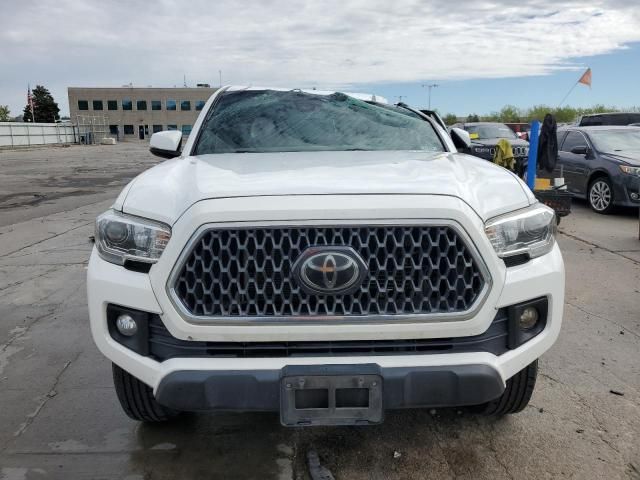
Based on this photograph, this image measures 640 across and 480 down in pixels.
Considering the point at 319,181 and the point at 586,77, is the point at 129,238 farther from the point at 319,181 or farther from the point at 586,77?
the point at 586,77

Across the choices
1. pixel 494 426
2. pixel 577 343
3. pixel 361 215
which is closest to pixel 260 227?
pixel 361 215

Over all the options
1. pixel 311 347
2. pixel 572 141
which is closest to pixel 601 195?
pixel 572 141

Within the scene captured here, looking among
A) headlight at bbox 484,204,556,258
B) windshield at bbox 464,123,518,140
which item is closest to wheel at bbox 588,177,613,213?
windshield at bbox 464,123,518,140

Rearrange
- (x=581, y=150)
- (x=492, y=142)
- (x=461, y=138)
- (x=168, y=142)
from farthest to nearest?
1. (x=492, y=142)
2. (x=581, y=150)
3. (x=461, y=138)
4. (x=168, y=142)

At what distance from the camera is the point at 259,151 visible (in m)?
3.72

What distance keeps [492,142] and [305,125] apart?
13.7m

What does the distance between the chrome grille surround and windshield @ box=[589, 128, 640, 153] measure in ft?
32.7

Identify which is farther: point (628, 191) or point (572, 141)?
point (572, 141)

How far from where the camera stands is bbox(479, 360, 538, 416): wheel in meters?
2.91

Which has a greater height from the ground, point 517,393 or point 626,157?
point 626,157

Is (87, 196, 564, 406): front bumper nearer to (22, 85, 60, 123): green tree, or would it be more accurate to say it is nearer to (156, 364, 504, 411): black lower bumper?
(156, 364, 504, 411): black lower bumper

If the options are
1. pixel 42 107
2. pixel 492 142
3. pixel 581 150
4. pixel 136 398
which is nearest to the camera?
pixel 136 398

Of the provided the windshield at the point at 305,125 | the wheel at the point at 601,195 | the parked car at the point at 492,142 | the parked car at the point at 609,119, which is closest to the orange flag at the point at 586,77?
the parked car at the point at 492,142

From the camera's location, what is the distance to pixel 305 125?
4023mm
